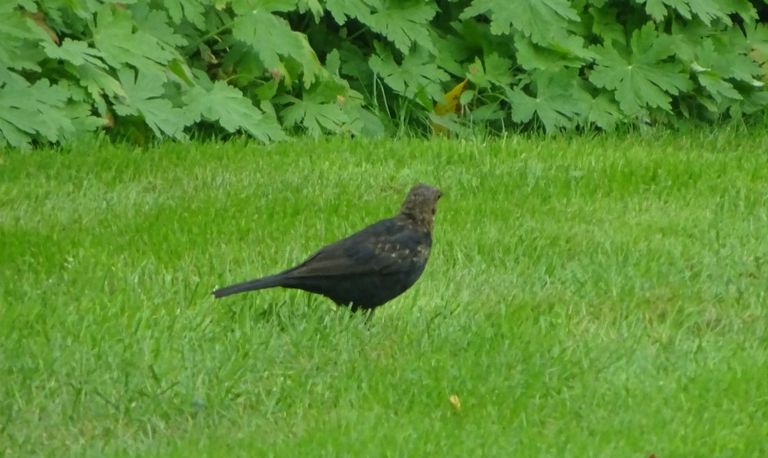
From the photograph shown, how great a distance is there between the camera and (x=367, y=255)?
5164mm

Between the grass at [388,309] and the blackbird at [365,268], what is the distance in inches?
5.6

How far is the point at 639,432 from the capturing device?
4.51 metres

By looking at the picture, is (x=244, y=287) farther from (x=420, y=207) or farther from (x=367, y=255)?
(x=420, y=207)

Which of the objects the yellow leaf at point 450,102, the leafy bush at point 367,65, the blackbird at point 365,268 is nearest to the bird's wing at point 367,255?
the blackbird at point 365,268

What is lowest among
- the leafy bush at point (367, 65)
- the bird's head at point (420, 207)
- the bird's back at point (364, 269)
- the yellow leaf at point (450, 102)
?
the yellow leaf at point (450, 102)

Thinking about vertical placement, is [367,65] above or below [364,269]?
below

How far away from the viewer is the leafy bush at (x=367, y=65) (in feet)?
25.8

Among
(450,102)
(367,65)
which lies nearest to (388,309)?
(450,102)

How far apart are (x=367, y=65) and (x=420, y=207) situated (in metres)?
3.71

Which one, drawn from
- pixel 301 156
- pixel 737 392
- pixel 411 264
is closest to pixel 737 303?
pixel 737 392

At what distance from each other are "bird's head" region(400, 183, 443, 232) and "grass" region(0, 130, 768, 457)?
33cm

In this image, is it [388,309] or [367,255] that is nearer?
[367,255]

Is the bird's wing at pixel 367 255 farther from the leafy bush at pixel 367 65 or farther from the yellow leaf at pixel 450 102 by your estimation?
the yellow leaf at pixel 450 102

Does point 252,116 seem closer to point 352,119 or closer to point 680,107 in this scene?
point 352,119
